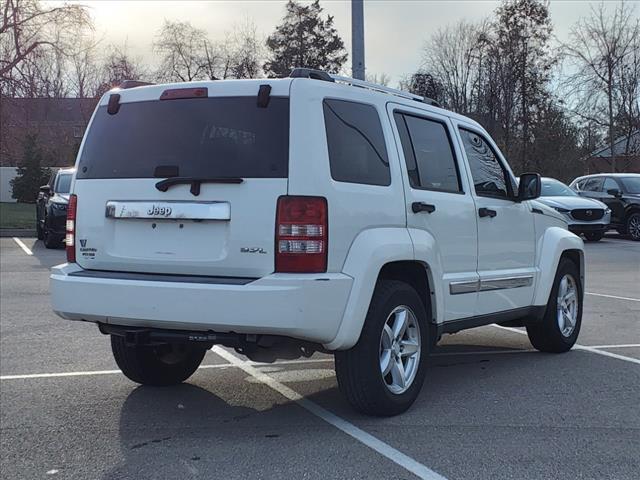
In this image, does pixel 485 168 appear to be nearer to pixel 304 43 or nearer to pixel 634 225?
pixel 634 225

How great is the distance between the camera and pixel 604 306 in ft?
31.0

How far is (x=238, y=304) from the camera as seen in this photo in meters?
3.97

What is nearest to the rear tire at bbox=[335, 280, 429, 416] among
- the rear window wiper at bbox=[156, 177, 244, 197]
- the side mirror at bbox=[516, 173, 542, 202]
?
the rear window wiper at bbox=[156, 177, 244, 197]

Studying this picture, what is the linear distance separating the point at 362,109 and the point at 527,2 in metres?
41.0

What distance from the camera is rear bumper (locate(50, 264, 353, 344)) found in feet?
12.9

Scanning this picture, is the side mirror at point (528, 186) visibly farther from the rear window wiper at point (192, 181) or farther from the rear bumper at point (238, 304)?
the rear window wiper at point (192, 181)

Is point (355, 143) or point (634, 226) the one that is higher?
point (355, 143)

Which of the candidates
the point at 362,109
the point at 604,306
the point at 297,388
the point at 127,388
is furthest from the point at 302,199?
the point at 604,306

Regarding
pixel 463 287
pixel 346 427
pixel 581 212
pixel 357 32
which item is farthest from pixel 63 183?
pixel 346 427

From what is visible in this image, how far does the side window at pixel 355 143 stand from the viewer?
426 centimetres

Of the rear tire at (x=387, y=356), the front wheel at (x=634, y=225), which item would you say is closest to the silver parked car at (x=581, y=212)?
the front wheel at (x=634, y=225)

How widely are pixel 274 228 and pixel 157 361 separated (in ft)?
6.45

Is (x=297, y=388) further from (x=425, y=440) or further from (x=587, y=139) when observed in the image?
(x=587, y=139)

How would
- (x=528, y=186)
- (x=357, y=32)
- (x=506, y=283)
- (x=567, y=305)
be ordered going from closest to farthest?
(x=506, y=283)
(x=528, y=186)
(x=567, y=305)
(x=357, y=32)
